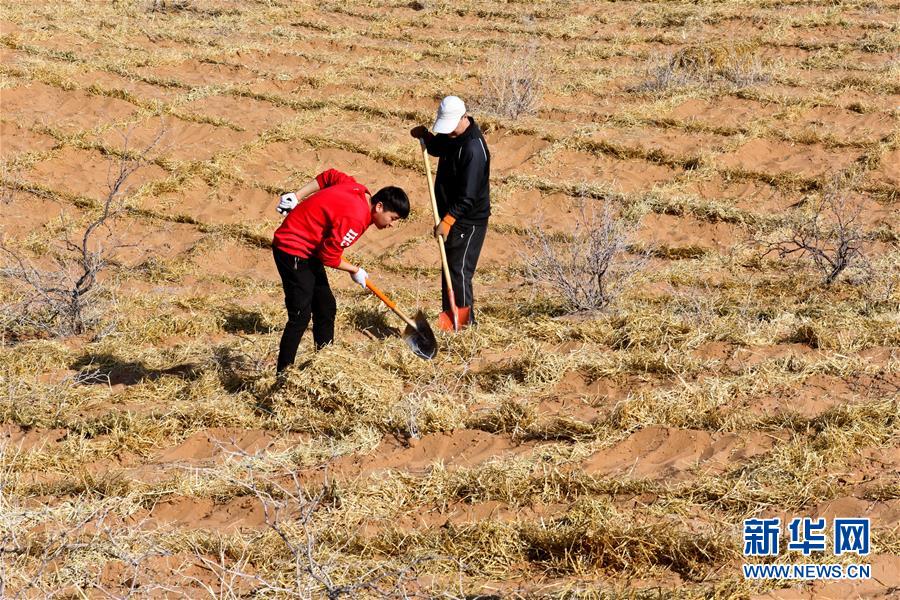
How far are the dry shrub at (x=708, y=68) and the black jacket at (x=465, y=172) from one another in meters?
6.00

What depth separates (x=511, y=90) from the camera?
1123 cm

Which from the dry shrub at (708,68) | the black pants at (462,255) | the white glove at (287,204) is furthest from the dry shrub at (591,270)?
the dry shrub at (708,68)

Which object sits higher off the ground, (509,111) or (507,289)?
(509,111)

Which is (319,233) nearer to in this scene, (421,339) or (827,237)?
(421,339)

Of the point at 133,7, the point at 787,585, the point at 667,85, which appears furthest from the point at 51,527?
the point at 133,7

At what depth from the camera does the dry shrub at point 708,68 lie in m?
11.6

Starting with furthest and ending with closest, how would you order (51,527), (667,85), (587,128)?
1. (667,85)
2. (587,128)
3. (51,527)

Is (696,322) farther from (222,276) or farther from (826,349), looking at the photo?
(222,276)

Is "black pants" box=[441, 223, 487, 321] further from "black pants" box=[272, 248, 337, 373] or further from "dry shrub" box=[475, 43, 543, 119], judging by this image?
"dry shrub" box=[475, 43, 543, 119]

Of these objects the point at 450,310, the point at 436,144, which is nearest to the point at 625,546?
the point at 450,310

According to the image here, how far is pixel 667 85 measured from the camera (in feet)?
38.0

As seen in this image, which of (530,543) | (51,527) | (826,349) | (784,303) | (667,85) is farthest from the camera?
(667,85)

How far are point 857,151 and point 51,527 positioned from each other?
27.0ft

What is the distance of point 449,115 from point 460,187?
465mm
